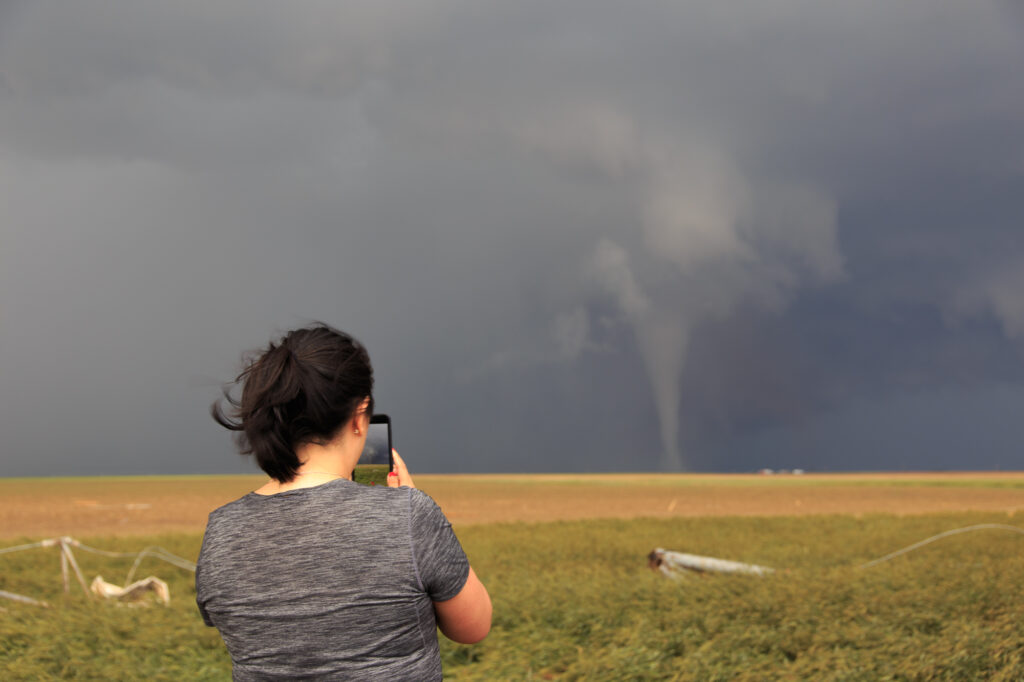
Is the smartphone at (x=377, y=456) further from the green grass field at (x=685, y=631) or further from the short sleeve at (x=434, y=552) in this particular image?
the green grass field at (x=685, y=631)

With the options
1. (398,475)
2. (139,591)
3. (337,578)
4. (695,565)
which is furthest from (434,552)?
(695,565)

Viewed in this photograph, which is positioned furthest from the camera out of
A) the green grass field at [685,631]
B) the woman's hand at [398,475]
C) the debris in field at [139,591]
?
the debris in field at [139,591]

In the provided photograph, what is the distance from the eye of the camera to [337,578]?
1.64 m

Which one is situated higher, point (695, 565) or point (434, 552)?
point (434, 552)

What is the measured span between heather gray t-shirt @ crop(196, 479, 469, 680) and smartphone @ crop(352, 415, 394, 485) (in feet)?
0.84

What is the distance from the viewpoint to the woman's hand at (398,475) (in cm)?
193

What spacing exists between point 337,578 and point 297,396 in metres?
0.39

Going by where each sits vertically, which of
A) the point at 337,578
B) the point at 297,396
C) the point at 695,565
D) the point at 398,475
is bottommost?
the point at 695,565

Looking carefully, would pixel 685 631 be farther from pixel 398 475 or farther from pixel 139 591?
pixel 139 591

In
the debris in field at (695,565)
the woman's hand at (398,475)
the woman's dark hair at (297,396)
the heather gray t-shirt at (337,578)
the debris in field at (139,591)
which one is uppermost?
the woman's dark hair at (297,396)

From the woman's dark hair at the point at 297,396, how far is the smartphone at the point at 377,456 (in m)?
0.21

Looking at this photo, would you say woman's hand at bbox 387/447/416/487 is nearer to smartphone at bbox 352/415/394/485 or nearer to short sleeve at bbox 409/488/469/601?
smartphone at bbox 352/415/394/485

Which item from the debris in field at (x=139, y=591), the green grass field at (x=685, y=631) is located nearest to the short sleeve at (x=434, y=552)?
the green grass field at (x=685, y=631)

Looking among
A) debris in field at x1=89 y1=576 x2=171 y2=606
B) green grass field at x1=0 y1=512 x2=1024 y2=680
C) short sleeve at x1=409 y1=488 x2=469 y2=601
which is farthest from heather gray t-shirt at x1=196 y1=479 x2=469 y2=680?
debris in field at x1=89 y1=576 x2=171 y2=606
